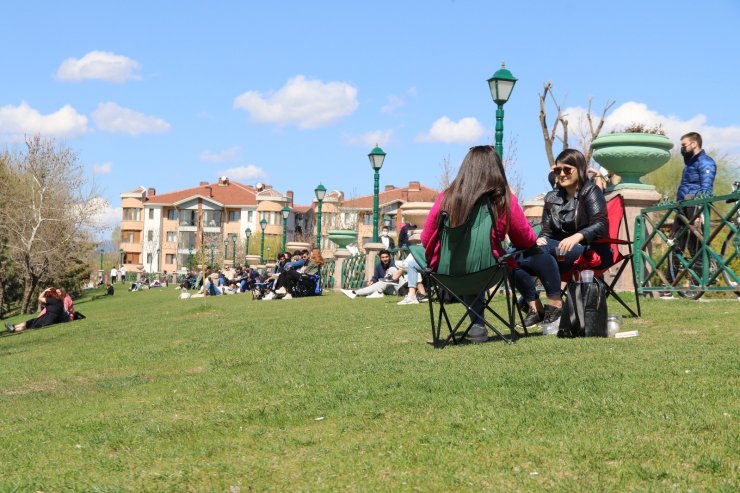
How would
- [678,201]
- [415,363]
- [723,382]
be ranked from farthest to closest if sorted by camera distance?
[678,201], [415,363], [723,382]

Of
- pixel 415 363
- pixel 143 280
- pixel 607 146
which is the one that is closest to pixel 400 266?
pixel 607 146

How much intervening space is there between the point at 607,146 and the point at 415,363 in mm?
5929

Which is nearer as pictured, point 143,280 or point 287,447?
point 287,447

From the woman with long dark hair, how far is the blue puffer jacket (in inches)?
189


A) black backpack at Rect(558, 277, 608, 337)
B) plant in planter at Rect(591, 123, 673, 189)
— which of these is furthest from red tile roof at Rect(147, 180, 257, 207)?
black backpack at Rect(558, 277, 608, 337)

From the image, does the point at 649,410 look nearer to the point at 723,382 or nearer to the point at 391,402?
the point at 723,382

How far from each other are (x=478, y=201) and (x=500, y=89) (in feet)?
26.8

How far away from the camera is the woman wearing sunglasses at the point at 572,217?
7.51m

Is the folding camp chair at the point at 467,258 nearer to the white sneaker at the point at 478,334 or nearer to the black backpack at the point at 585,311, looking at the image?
the white sneaker at the point at 478,334

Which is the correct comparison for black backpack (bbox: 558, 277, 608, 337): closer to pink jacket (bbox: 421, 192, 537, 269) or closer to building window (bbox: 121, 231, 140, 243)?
pink jacket (bbox: 421, 192, 537, 269)

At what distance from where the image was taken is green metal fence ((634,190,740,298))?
10.0 meters

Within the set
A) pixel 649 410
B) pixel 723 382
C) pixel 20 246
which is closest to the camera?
pixel 649 410

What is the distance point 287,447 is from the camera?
4.28m

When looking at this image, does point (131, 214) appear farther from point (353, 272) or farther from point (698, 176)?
point (698, 176)
